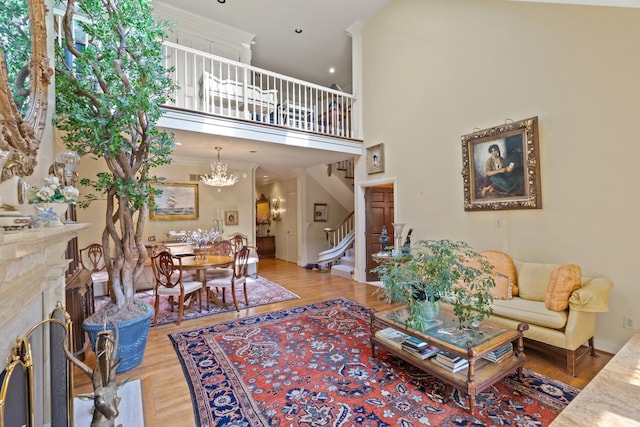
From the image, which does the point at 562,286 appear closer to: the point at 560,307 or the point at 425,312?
the point at 560,307

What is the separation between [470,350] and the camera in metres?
1.89

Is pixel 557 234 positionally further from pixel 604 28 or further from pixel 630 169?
pixel 604 28

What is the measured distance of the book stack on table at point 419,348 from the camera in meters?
2.23

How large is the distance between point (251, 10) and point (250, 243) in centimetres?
501

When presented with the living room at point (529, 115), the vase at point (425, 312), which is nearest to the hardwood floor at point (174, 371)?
the living room at point (529, 115)

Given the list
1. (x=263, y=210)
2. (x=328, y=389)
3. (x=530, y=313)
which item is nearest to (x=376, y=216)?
(x=530, y=313)

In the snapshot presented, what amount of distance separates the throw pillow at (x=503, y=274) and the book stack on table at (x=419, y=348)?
1.29 metres

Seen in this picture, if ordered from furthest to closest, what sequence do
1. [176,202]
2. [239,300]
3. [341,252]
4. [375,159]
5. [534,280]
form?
[341,252]
[176,202]
[375,159]
[239,300]
[534,280]

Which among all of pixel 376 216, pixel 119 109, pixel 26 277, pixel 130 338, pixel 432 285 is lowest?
pixel 130 338

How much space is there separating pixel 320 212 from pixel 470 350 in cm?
634

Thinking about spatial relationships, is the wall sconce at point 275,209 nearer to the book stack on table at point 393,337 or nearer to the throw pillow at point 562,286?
the book stack on table at point 393,337

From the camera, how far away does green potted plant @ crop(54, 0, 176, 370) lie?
2258 mm

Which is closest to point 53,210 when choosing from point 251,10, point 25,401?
point 25,401

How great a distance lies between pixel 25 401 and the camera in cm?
117
